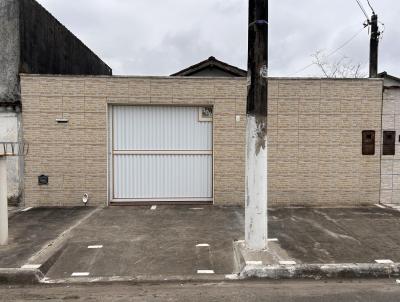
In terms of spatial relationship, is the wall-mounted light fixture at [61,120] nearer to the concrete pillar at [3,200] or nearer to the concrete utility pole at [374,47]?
the concrete pillar at [3,200]

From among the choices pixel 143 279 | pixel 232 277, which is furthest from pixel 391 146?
pixel 143 279

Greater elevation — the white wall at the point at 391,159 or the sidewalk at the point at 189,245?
the white wall at the point at 391,159

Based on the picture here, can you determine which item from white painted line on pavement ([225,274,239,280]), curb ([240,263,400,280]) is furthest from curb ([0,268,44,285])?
curb ([240,263,400,280])

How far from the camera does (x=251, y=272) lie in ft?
17.1

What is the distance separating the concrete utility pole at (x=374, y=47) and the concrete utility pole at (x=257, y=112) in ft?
33.8

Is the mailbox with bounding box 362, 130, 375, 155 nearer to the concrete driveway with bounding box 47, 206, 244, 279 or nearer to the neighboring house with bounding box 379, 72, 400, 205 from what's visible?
the neighboring house with bounding box 379, 72, 400, 205

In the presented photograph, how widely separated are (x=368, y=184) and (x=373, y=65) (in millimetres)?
6300

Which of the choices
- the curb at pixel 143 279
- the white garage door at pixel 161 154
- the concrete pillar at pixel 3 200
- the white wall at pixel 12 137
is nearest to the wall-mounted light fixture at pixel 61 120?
the white wall at pixel 12 137

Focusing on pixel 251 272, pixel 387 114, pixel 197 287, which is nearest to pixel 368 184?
pixel 387 114

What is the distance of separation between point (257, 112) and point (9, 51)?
6.89m

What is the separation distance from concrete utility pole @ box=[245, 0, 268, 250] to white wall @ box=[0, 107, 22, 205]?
6543 millimetres

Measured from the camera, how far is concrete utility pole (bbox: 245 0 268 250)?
562 centimetres

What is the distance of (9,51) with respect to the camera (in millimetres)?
9227

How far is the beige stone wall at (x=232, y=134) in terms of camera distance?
9.57m
